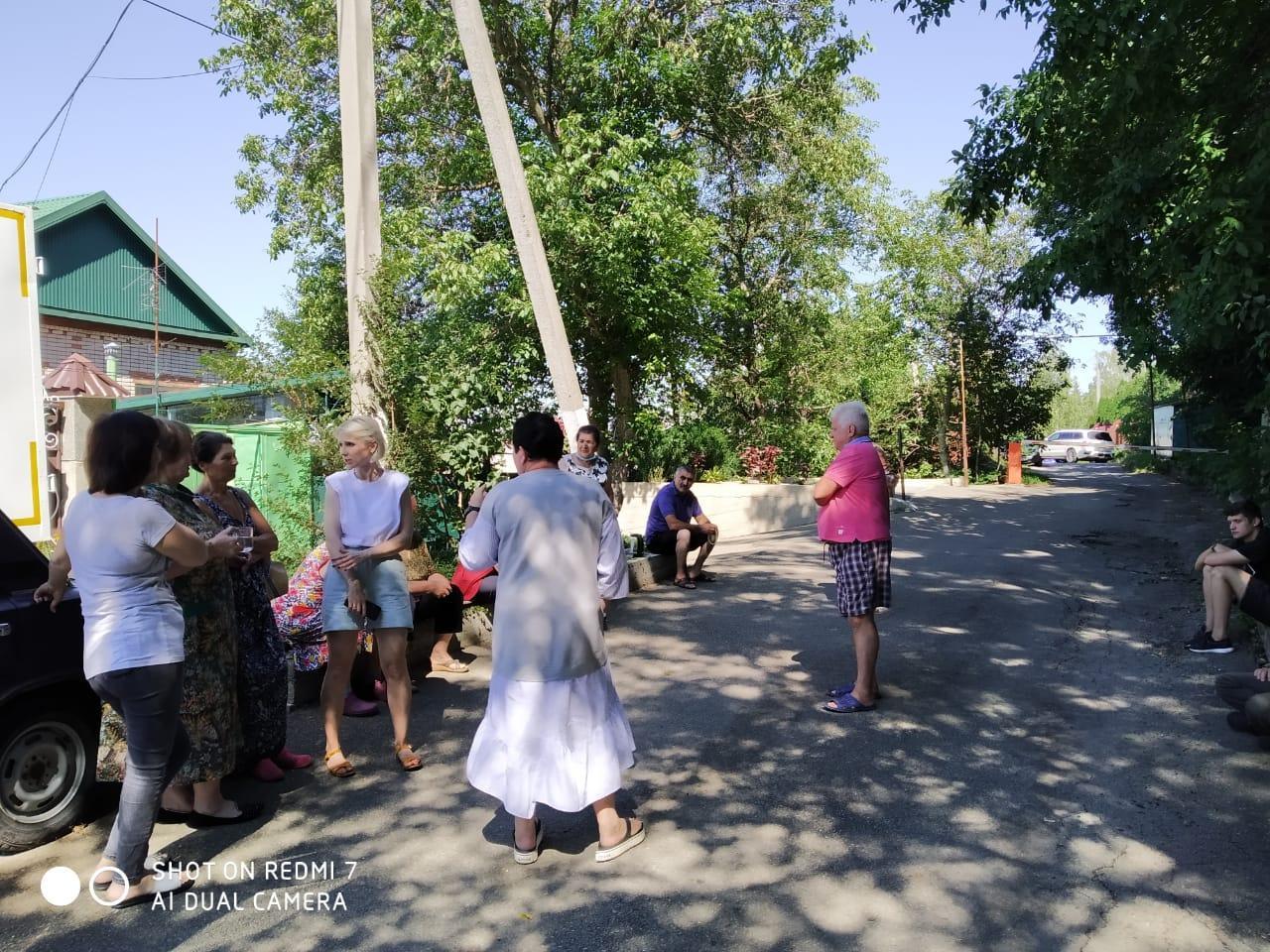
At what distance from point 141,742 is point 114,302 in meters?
22.7

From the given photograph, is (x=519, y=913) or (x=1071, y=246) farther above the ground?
(x=1071, y=246)

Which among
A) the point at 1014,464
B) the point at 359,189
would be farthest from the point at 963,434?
the point at 359,189

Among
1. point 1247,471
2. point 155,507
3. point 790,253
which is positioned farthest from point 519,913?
point 790,253

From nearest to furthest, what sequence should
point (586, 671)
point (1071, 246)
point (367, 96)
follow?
point (586, 671) → point (367, 96) → point (1071, 246)

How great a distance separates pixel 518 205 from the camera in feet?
29.6

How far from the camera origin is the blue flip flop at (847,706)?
6.12 meters

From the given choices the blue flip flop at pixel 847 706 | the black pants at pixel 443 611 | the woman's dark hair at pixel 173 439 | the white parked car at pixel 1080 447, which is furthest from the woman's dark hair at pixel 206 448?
the white parked car at pixel 1080 447

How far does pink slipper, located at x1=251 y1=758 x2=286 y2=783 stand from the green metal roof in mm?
17797

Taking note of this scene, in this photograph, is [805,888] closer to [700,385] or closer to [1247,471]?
[1247,471]

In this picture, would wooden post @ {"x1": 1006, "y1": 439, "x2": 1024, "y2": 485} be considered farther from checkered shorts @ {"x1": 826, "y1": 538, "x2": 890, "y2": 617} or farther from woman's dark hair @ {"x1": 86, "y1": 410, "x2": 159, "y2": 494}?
woman's dark hair @ {"x1": 86, "y1": 410, "x2": 159, "y2": 494}

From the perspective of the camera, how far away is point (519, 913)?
377 centimetres

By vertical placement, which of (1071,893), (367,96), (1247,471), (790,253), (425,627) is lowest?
(1071,893)

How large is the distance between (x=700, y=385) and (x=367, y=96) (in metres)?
13.0

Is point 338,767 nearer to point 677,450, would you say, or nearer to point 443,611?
point 443,611
